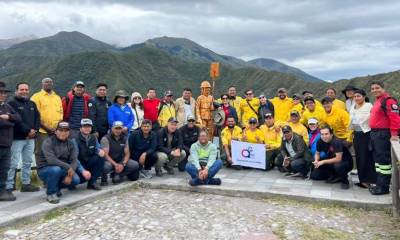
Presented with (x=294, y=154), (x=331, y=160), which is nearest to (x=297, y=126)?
(x=294, y=154)

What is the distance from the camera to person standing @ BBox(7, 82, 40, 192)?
7.33 metres

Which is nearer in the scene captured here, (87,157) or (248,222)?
(248,222)

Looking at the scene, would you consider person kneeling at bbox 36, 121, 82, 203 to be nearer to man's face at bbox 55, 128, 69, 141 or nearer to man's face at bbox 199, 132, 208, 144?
man's face at bbox 55, 128, 69, 141

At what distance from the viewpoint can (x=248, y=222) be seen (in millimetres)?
6242

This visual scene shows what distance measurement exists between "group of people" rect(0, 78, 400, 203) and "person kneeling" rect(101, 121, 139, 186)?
0.02m

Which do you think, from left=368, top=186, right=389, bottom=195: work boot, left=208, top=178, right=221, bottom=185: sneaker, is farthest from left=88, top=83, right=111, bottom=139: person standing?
left=368, top=186, right=389, bottom=195: work boot

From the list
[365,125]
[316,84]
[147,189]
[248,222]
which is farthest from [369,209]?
[316,84]

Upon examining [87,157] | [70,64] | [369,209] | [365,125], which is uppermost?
[70,64]

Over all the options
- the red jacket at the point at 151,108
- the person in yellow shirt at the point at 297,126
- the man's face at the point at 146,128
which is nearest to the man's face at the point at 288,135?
the person in yellow shirt at the point at 297,126

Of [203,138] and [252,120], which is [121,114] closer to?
[203,138]

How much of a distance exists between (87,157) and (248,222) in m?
3.33

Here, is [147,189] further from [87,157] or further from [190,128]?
[190,128]

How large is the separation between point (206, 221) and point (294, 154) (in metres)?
3.74

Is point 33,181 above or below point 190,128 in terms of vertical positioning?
below
